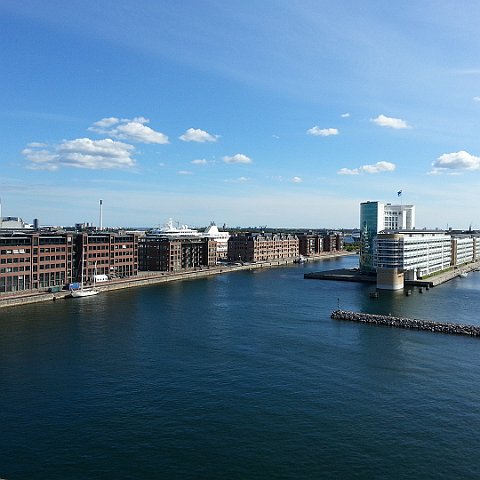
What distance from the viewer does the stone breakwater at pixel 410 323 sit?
129ft

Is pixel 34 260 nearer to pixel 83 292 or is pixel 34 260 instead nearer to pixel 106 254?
pixel 83 292

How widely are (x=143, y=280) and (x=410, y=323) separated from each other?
41814 millimetres

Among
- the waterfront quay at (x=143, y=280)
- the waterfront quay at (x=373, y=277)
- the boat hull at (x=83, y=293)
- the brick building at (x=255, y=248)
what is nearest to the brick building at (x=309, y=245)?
the waterfront quay at (x=143, y=280)

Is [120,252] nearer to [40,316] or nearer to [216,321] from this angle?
[40,316]

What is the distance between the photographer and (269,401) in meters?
24.6

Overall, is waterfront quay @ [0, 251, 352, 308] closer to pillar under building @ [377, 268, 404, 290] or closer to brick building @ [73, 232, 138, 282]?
brick building @ [73, 232, 138, 282]

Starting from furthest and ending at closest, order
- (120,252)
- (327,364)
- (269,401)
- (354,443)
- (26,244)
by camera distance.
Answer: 1. (120,252)
2. (26,244)
3. (327,364)
4. (269,401)
5. (354,443)

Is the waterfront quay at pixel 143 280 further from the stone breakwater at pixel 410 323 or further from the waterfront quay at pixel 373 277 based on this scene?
the stone breakwater at pixel 410 323

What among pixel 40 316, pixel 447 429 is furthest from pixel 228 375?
pixel 40 316

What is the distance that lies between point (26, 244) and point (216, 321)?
90.1ft

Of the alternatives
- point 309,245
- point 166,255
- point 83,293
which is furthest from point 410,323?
point 309,245

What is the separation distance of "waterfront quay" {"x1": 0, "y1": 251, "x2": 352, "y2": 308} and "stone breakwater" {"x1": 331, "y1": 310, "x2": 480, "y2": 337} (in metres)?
31.2

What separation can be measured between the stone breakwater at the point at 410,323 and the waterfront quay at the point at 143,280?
31.2 m

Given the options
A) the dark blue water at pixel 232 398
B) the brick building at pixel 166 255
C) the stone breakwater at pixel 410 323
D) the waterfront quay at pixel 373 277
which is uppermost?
the brick building at pixel 166 255
